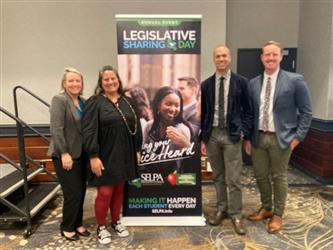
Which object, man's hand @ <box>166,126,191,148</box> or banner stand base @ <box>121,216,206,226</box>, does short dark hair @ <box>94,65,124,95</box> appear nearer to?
man's hand @ <box>166,126,191,148</box>

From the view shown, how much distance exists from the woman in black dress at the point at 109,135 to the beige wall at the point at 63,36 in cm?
154

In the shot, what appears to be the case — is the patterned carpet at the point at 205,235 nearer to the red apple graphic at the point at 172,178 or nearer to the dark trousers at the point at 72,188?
the dark trousers at the point at 72,188

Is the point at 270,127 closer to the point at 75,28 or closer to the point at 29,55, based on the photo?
the point at 75,28

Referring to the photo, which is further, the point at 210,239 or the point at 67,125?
the point at 210,239

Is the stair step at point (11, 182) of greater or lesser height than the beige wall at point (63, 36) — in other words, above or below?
below

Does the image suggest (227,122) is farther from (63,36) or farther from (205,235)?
(63,36)

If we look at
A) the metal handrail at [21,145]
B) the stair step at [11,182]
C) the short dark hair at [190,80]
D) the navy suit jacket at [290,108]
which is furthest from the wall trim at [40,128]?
the short dark hair at [190,80]

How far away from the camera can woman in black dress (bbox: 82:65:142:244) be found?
2.51 meters

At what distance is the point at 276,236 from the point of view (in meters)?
2.80

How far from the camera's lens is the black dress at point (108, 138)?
250cm

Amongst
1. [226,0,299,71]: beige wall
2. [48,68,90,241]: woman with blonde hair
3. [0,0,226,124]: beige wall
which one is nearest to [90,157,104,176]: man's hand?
[48,68,90,241]: woman with blonde hair

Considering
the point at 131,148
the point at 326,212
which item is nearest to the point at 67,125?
the point at 131,148

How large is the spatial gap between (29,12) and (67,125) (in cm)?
214

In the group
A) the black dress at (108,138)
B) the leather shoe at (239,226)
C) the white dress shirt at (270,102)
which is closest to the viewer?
the black dress at (108,138)
